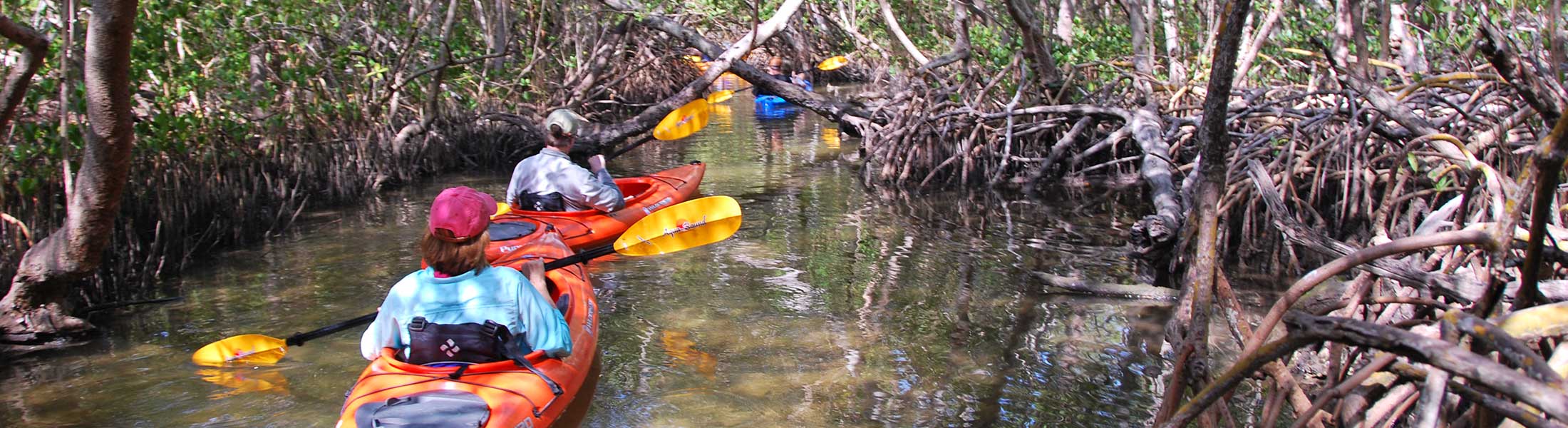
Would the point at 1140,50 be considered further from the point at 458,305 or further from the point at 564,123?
the point at 458,305

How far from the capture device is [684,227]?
18.2 ft

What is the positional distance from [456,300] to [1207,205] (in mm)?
2105

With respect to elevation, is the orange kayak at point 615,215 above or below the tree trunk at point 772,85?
below

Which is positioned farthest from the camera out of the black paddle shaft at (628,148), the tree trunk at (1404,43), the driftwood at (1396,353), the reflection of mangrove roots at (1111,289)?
the black paddle shaft at (628,148)

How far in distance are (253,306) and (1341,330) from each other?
488 cm

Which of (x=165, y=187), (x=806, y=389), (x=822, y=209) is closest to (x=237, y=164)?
(x=165, y=187)

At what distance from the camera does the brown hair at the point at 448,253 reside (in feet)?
10.9

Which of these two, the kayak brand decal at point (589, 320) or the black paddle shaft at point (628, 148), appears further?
the black paddle shaft at point (628, 148)

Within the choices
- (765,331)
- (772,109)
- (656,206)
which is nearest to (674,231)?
(765,331)

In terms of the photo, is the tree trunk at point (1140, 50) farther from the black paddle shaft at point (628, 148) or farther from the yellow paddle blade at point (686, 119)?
the black paddle shaft at point (628, 148)

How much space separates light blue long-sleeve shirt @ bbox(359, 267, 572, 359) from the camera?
Answer: 10.9ft

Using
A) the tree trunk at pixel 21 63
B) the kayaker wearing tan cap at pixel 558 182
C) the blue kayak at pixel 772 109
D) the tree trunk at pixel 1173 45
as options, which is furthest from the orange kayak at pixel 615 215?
the blue kayak at pixel 772 109

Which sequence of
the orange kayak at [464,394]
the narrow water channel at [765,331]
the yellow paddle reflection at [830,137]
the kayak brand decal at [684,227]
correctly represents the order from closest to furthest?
the orange kayak at [464,394] < the narrow water channel at [765,331] < the kayak brand decal at [684,227] < the yellow paddle reflection at [830,137]

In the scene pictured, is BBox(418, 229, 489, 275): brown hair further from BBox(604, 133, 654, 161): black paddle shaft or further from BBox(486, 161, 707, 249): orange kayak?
BBox(604, 133, 654, 161): black paddle shaft
